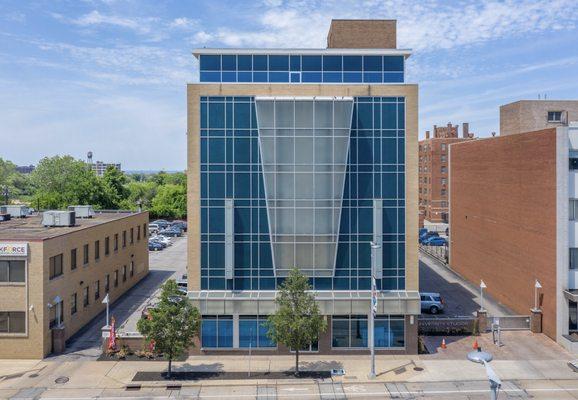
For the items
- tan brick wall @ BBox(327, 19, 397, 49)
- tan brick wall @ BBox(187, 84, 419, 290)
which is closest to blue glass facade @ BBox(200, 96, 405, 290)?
tan brick wall @ BBox(187, 84, 419, 290)

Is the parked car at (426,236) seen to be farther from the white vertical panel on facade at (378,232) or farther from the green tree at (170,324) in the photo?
the green tree at (170,324)

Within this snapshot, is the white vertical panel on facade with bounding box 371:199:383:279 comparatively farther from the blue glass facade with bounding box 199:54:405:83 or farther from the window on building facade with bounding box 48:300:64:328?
the window on building facade with bounding box 48:300:64:328

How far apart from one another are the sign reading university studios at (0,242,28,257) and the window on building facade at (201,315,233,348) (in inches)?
510

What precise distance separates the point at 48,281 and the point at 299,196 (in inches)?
726

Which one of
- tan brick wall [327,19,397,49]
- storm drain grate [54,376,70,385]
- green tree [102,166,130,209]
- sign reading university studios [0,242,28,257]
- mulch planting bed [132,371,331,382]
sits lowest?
mulch planting bed [132,371,331,382]

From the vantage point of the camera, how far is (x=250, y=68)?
118 ft

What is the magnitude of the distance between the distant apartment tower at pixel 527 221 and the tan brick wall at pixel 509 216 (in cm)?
8

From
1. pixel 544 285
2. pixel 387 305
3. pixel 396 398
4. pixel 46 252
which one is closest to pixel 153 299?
pixel 46 252

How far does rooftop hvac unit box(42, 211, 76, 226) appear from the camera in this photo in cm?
4166

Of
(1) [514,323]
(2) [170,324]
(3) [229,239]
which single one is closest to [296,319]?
(2) [170,324]

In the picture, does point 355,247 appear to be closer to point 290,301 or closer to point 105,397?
point 290,301

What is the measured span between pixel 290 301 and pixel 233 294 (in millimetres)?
6255

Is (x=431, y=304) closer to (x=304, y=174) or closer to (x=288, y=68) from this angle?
(x=304, y=174)

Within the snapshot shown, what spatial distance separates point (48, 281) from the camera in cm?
3444
